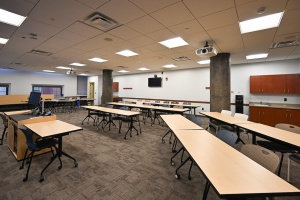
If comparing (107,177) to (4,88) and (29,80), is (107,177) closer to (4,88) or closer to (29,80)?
(29,80)

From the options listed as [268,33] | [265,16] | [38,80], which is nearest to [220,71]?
[268,33]

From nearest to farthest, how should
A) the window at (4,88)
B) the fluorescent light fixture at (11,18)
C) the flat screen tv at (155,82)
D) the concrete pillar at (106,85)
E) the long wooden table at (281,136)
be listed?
the long wooden table at (281,136) < the fluorescent light fixture at (11,18) < the concrete pillar at (106,85) < the window at (4,88) < the flat screen tv at (155,82)

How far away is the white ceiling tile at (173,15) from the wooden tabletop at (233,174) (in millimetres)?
2289

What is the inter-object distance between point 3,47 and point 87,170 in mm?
5523

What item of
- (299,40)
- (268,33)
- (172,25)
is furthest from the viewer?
(299,40)

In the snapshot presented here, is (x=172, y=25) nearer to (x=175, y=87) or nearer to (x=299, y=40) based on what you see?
(x=299, y=40)

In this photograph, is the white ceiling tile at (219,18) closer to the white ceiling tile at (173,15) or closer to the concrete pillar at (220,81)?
the white ceiling tile at (173,15)

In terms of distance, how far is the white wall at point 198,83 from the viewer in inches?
256

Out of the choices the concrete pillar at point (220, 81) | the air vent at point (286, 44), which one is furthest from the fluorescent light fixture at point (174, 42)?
the air vent at point (286, 44)

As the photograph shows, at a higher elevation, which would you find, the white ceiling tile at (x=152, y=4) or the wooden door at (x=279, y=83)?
the white ceiling tile at (x=152, y=4)

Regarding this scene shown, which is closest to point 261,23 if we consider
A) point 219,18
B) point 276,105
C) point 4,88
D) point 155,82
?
point 219,18

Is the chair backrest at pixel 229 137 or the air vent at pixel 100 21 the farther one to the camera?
the air vent at pixel 100 21

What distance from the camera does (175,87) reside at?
9812 mm

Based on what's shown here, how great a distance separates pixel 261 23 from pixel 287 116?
464 centimetres
